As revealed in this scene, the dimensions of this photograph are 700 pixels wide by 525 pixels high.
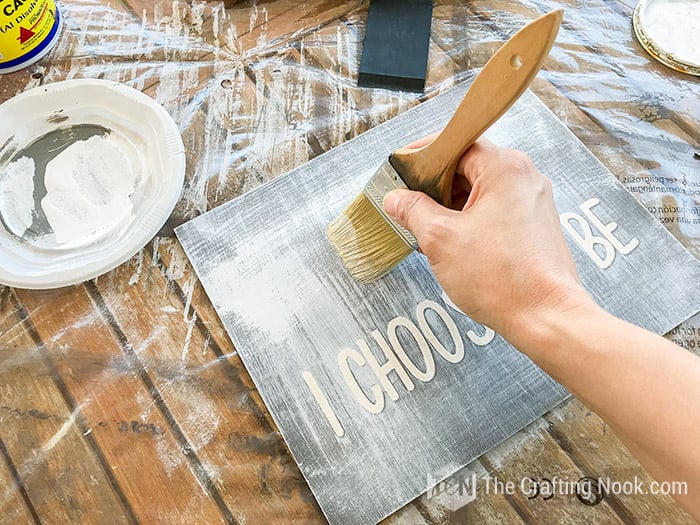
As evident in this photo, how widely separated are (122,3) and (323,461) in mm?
772

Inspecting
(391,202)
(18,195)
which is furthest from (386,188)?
(18,195)

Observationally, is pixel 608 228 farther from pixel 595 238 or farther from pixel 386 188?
pixel 386 188

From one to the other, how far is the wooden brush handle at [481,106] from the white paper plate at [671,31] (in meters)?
0.53

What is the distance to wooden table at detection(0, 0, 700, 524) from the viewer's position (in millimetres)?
675

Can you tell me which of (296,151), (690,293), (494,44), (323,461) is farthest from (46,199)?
(690,293)

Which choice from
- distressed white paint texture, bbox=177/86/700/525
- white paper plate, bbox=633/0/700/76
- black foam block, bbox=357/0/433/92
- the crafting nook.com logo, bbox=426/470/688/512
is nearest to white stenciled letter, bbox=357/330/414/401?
distressed white paint texture, bbox=177/86/700/525

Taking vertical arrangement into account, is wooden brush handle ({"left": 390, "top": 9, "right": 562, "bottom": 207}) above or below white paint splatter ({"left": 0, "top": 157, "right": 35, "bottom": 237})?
above

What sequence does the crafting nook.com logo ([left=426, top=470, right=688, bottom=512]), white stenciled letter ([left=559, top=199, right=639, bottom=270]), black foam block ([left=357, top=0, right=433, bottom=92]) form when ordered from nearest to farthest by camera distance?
the crafting nook.com logo ([left=426, top=470, right=688, bottom=512])
white stenciled letter ([left=559, top=199, right=639, bottom=270])
black foam block ([left=357, top=0, right=433, bottom=92])

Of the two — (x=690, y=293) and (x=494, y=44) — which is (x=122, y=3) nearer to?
(x=494, y=44)

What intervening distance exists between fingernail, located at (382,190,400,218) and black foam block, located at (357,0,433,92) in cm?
32

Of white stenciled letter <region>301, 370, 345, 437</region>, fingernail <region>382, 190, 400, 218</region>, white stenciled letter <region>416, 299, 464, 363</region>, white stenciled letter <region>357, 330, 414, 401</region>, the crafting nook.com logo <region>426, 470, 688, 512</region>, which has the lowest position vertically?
the crafting nook.com logo <region>426, 470, 688, 512</region>

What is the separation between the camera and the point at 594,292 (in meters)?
0.76

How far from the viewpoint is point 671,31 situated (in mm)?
923

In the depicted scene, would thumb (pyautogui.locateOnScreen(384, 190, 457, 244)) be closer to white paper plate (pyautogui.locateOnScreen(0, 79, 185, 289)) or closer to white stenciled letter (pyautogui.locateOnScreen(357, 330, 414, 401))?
white stenciled letter (pyautogui.locateOnScreen(357, 330, 414, 401))
